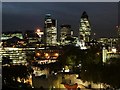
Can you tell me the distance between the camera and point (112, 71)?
1565 cm

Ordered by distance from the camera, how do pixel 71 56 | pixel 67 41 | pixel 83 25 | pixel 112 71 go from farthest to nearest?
pixel 83 25 < pixel 67 41 < pixel 71 56 < pixel 112 71

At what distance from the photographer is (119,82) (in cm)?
1412

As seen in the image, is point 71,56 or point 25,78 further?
point 71,56

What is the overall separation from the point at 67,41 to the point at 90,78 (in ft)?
194

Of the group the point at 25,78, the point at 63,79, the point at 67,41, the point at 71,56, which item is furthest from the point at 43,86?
the point at 67,41

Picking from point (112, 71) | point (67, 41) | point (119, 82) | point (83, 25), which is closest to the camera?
point (119, 82)

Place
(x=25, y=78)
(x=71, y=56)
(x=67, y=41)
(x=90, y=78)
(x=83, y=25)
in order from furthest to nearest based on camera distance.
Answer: (x=83, y=25) → (x=67, y=41) → (x=71, y=56) → (x=25, y=78) → (x=90, y=78)

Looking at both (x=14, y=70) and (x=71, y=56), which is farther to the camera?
(x=71, y=56)

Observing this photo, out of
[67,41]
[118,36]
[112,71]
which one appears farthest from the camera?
[67,41]

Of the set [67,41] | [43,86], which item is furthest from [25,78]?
[67,41]

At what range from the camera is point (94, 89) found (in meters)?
15.9

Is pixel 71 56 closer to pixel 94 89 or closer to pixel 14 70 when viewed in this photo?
pixel 14 70

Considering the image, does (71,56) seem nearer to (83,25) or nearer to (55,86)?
(55,86)

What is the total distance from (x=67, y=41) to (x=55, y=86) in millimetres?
60870
